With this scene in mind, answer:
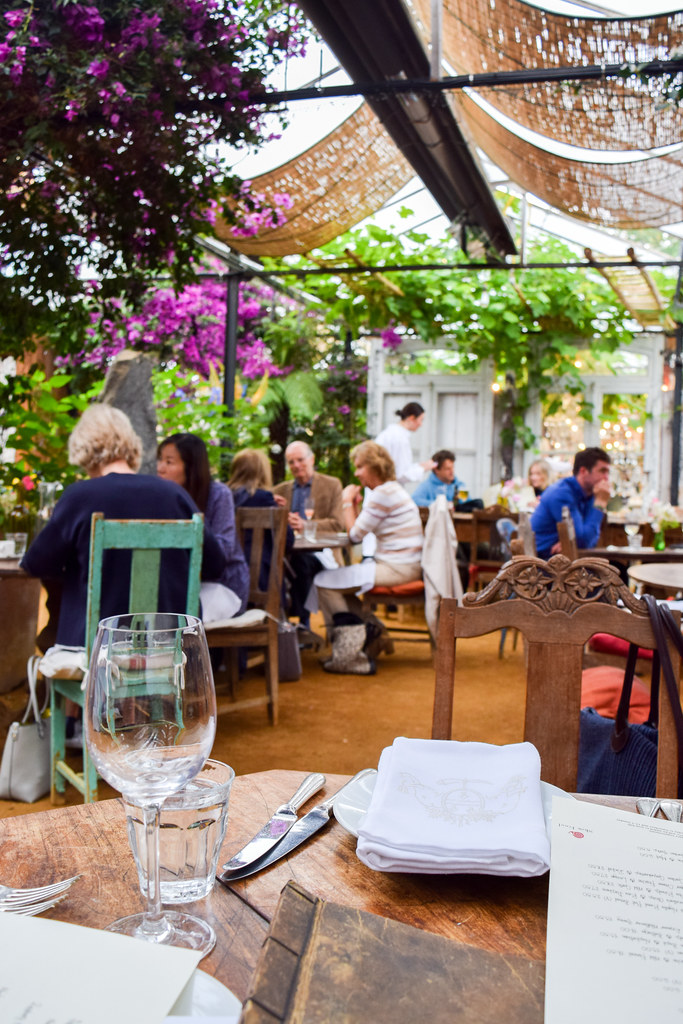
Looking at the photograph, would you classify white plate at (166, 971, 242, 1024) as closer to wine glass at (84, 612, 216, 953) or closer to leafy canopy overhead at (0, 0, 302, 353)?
wine glass at (84, 612, 216, 953)

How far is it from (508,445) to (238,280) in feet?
16.3

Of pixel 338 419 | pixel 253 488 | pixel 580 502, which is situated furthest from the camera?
pixel 338 419

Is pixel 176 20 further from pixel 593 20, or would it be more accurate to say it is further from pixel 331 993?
pixel 331 993

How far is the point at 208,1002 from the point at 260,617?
343cm

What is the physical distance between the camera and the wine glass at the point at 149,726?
637 mm

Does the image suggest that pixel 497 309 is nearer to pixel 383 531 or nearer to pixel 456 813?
pixel 383 531

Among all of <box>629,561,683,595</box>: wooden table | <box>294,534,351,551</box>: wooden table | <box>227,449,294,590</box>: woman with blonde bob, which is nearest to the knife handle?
<box>629,561,683,595</box>: wooden table

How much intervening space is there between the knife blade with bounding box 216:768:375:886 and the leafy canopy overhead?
275 cm

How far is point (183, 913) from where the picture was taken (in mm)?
691

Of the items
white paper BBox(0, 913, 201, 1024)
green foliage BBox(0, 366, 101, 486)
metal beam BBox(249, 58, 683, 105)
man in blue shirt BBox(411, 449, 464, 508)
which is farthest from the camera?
man in blue shirt BBox(411, 449, 464, 508)

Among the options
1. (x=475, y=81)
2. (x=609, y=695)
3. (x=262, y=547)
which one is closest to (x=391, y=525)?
(x=262, y=547)

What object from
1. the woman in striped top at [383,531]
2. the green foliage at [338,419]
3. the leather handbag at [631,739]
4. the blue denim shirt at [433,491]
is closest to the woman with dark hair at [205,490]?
the woman in striped top at [383,531]

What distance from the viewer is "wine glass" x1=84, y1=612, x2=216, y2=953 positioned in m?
0.64

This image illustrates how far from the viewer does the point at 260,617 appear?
396 cm
